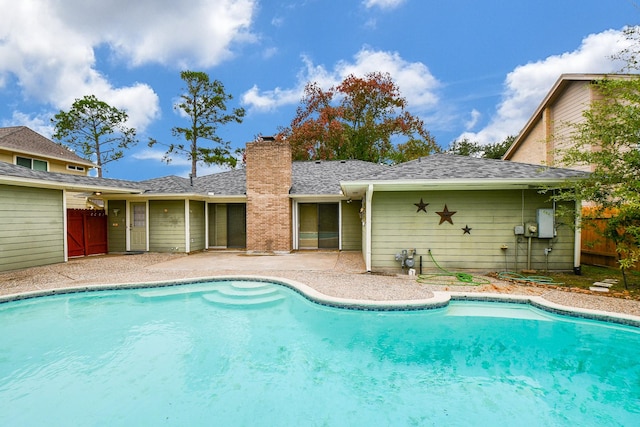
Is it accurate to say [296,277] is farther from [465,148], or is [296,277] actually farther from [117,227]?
[465,148]

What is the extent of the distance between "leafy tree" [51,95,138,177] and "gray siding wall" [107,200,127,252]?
11.4 metres

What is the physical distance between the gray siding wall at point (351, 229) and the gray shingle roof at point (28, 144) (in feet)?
52.0

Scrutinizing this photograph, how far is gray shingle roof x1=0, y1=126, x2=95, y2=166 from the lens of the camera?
15.0 metres

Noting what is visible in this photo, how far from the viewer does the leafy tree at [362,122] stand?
77.2ft

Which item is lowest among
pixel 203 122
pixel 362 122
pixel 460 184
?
pixel 460 184

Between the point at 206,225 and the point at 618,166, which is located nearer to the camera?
the point at 618,166

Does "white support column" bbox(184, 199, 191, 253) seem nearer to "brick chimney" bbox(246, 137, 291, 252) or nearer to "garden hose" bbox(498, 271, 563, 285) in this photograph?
"brick chimney" bbox(246, 137, 291, 252)

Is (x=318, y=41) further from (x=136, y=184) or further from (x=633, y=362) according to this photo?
(x=633, y=362)

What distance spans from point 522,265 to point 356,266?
4371mm

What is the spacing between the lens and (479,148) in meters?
32.8

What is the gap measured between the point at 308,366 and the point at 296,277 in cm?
352

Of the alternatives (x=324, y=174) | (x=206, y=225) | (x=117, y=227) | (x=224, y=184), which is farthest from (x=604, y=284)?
(x=117, y=227)

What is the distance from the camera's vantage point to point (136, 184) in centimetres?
1241

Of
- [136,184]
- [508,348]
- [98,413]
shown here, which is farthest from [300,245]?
[98,413]
